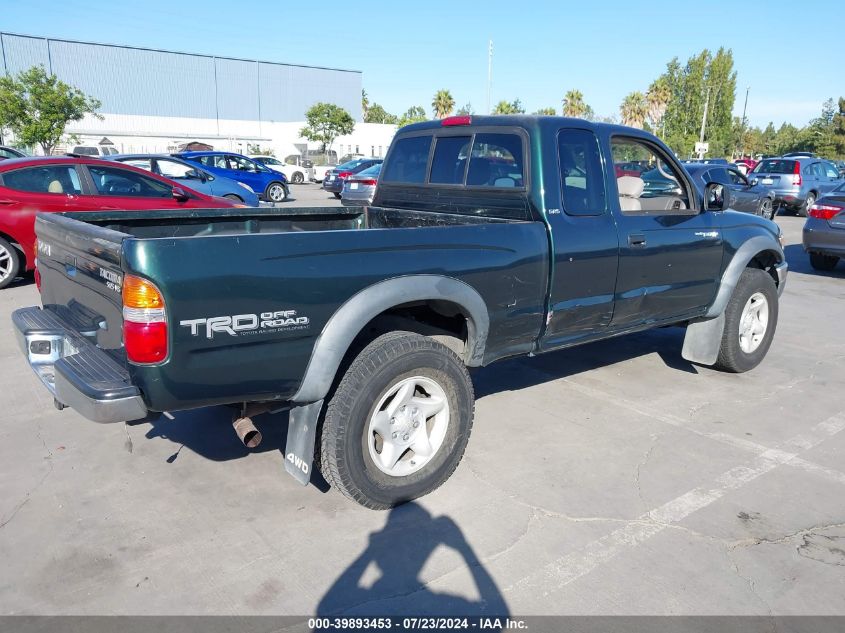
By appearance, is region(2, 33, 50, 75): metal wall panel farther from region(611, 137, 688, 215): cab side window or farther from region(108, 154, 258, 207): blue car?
region(611, 137, 688, 215): cab side window

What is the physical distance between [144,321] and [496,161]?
250 centimetres

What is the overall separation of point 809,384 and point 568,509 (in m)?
3.29

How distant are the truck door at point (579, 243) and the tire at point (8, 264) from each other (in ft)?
23.5

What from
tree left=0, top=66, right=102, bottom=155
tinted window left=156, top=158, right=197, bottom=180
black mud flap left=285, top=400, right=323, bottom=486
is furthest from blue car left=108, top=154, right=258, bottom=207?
tree left=0, top=66, right=102, bottom=155

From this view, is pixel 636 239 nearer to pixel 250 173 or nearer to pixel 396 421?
pixel 396 421

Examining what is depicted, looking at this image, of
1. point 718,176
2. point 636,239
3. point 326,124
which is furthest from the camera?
point 326,124

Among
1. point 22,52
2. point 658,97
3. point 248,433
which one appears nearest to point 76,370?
point 248,433

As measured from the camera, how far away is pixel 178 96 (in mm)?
61312

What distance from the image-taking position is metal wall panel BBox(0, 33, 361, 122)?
55594mm

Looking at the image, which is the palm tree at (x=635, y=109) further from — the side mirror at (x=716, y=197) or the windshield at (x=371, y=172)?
the side mirror at (x=716, y=197)

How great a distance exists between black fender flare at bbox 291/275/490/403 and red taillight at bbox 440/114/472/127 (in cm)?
156

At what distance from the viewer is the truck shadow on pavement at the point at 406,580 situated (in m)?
2.66

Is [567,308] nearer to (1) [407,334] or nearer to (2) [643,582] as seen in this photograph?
(1) [407,334]

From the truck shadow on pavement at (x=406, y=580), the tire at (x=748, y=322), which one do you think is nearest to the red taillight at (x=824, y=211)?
the tire at (x=748, y=322)
